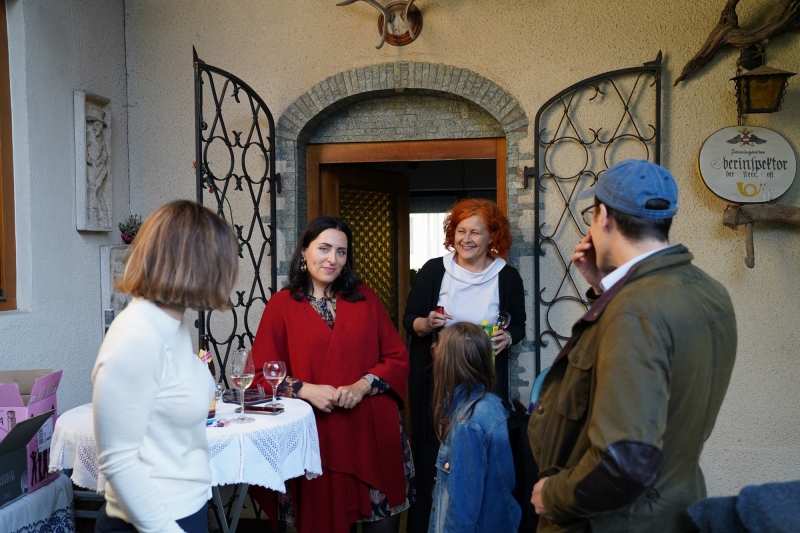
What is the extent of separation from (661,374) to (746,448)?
285cm

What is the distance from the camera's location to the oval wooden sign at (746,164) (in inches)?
145

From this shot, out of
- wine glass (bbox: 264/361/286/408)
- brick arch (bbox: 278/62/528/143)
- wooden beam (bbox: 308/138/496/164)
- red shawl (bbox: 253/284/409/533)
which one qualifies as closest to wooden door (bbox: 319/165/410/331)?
wooden beam (bbox: 308/138/496/164)

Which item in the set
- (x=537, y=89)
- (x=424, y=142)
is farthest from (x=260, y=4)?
(x=537, y=89)

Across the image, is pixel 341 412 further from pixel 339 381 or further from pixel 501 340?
pixel 501 340

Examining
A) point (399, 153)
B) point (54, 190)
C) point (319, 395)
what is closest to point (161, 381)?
point (319, 395)

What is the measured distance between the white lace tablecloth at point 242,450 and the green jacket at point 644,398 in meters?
1.12

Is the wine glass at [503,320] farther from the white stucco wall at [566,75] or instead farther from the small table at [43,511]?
the small table at [43,511]

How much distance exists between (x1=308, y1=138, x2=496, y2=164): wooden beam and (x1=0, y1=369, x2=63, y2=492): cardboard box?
214 centimetres

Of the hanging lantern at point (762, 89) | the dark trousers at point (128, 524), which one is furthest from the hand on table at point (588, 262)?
the hanging lantern at point (762, 89)

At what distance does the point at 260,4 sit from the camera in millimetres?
4297

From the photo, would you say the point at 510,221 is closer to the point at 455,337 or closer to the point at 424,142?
the point at 424,142

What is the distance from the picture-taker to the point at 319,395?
2805 millimetres

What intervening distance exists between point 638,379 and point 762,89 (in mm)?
2686

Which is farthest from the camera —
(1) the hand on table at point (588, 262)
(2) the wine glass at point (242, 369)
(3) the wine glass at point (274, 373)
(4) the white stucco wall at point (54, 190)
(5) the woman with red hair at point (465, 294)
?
(4) the white stucco wall at point (54, 190)
